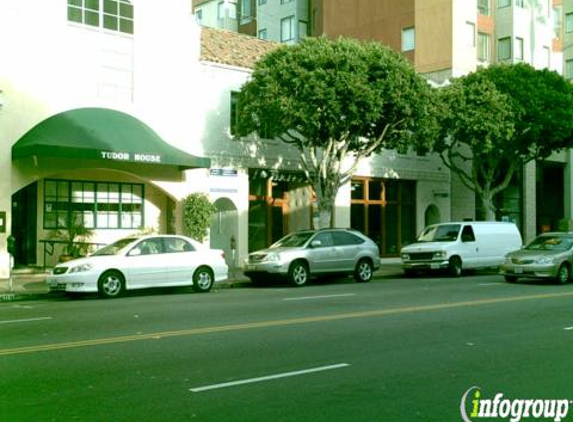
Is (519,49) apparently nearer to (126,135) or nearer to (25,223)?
(126,135)

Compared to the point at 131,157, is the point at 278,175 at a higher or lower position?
lower

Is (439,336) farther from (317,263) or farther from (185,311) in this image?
(317,263)

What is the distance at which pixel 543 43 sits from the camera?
134 ft

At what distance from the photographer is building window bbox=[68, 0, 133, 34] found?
23.5 meters

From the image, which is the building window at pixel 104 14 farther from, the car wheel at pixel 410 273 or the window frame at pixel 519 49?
the window frame at pixel 519 49

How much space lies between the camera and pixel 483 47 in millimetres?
38344

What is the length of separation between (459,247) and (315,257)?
654cm

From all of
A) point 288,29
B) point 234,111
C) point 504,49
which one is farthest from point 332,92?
point 288,29

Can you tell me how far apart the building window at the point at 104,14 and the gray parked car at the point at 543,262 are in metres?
14.7

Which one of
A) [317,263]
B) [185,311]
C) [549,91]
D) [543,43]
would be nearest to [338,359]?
[185,311]

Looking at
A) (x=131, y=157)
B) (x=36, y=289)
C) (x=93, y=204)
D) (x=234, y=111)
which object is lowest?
(x=36, y=289)

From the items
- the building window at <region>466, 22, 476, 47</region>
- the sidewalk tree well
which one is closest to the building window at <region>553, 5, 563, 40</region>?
the building window at <region>466, 22, 476, 47</region>

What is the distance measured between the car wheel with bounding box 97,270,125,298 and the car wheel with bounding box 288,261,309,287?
199 inches

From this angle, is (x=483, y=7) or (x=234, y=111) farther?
(x=483, y=7)
